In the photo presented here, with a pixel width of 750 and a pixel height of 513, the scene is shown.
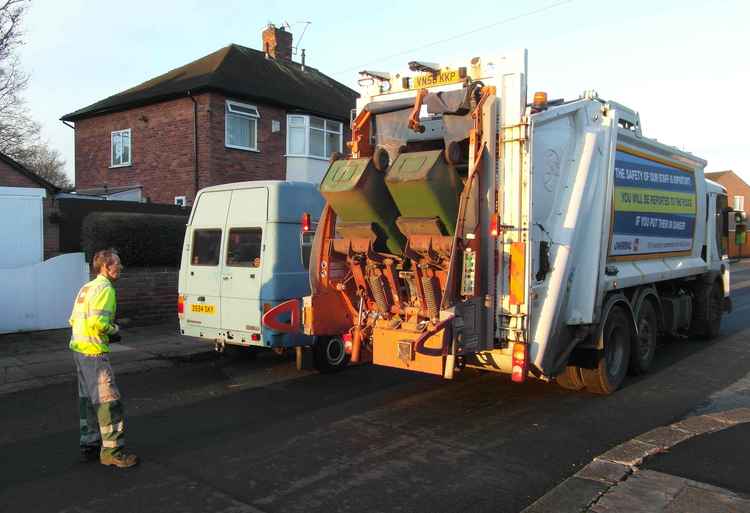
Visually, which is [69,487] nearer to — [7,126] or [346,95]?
[346,95]

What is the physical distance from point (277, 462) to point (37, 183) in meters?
14.6

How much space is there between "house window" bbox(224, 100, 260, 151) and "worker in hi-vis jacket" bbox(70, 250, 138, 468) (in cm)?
1666

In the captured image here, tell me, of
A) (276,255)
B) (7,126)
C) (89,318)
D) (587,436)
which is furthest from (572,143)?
(7,126)

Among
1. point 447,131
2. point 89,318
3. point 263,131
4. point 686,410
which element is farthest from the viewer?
point 263,131

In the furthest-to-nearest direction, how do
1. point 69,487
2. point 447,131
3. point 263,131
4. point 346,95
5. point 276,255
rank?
1. point 346,95
2. point 263,131
3. point 276,255
4. point 447,131
5. point 69,487

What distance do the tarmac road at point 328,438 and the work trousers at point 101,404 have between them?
203mm

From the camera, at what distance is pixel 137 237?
11.5m

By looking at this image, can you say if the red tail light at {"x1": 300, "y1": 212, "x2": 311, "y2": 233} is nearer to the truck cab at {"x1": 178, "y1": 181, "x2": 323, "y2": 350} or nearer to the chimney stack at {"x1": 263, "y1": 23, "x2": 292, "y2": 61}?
the truck cab at {"x1": 178, "y1": 181, "x2": 323, "y2": 350}

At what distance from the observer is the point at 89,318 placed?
484 centimetres

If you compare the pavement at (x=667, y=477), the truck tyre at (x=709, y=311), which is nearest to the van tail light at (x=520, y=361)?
the pavement at (x=667, y=477)

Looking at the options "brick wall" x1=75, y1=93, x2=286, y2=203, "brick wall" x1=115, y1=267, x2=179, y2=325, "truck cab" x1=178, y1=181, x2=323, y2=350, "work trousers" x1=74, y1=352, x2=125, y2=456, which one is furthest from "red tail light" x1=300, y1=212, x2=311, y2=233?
"brick wall" x1=75, y1=93, x2=286, y2=203

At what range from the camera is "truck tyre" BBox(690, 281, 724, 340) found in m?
10.2

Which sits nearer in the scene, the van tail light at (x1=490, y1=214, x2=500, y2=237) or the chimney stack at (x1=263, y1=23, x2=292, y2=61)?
the van tail light at (x1=490, y1=214, x2=500, y2=237)

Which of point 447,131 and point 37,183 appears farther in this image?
point 37,183
